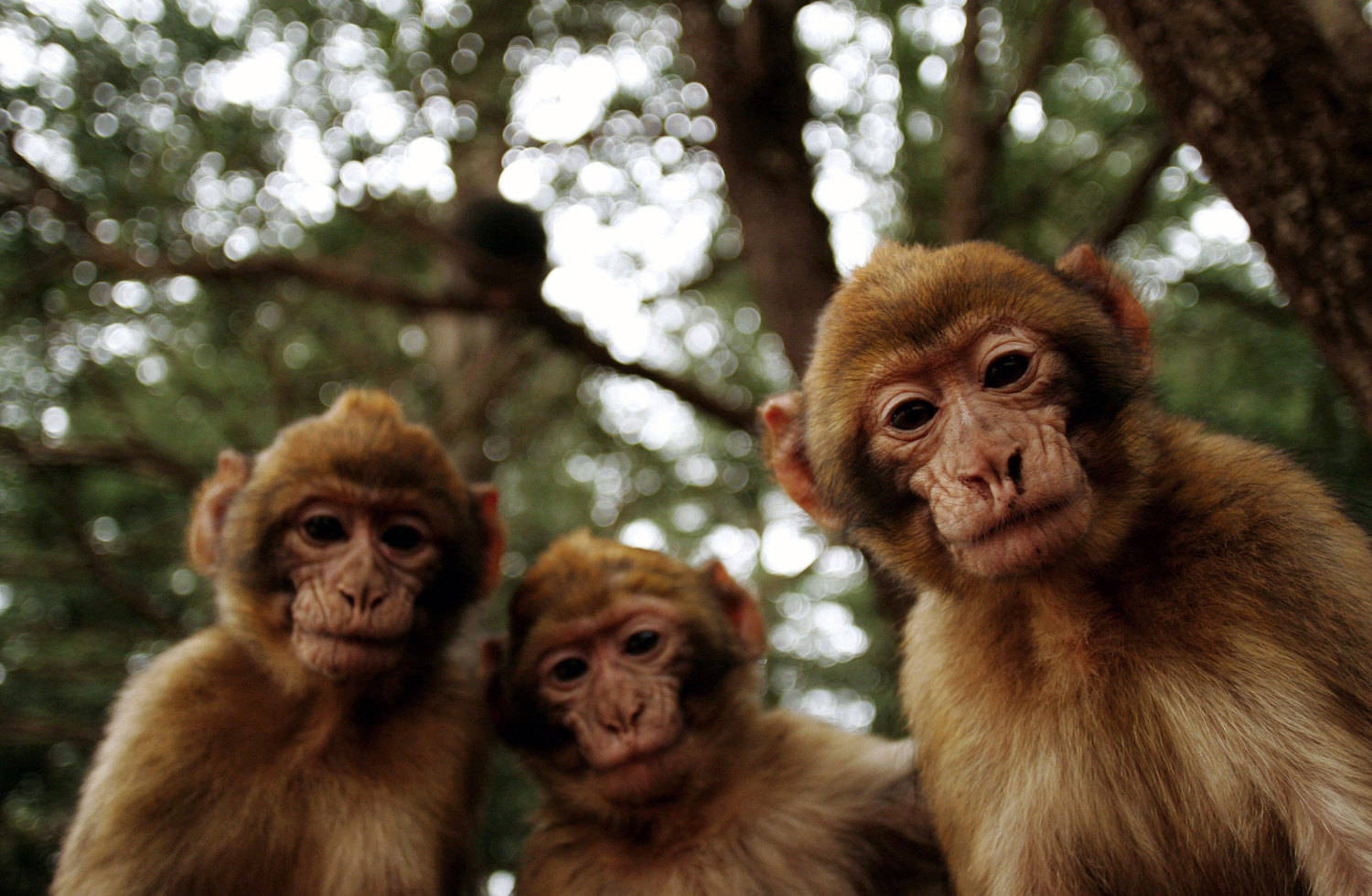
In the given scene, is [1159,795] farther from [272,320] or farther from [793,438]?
[272,320]

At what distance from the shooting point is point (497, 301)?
21.5ft

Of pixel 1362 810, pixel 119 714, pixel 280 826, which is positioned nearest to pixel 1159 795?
pixel 1362 810

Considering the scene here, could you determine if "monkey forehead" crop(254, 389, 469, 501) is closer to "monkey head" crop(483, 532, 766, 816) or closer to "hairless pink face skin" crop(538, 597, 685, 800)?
"monkey head" crop(483, 532, 766, 816)

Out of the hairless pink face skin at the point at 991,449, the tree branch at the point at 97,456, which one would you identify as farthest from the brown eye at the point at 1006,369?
the tree branch at the point at 97,456

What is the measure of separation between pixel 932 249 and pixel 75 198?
5330 mm

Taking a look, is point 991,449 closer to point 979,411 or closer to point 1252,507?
point 979,411

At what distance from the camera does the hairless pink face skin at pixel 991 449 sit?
2.38m

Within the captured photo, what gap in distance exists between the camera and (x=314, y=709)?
3977mm

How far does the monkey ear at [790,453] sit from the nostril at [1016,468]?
912 mm

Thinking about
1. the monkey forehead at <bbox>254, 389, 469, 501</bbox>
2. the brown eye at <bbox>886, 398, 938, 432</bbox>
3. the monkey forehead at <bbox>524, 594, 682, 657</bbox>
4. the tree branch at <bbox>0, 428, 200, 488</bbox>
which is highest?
the tree branch at <bbox>0, 428, 200, 488</bbox>

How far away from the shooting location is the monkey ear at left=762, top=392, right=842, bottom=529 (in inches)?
132

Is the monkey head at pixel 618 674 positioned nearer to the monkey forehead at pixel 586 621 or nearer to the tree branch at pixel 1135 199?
the monkey forehead at pixel 586 621

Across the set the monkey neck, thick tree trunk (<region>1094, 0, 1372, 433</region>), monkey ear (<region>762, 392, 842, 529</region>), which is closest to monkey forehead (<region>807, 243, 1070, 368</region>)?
monkey ear (<region>762, 392, 842, 529</region>)

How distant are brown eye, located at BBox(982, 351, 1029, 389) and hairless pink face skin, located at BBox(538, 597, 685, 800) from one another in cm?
184
